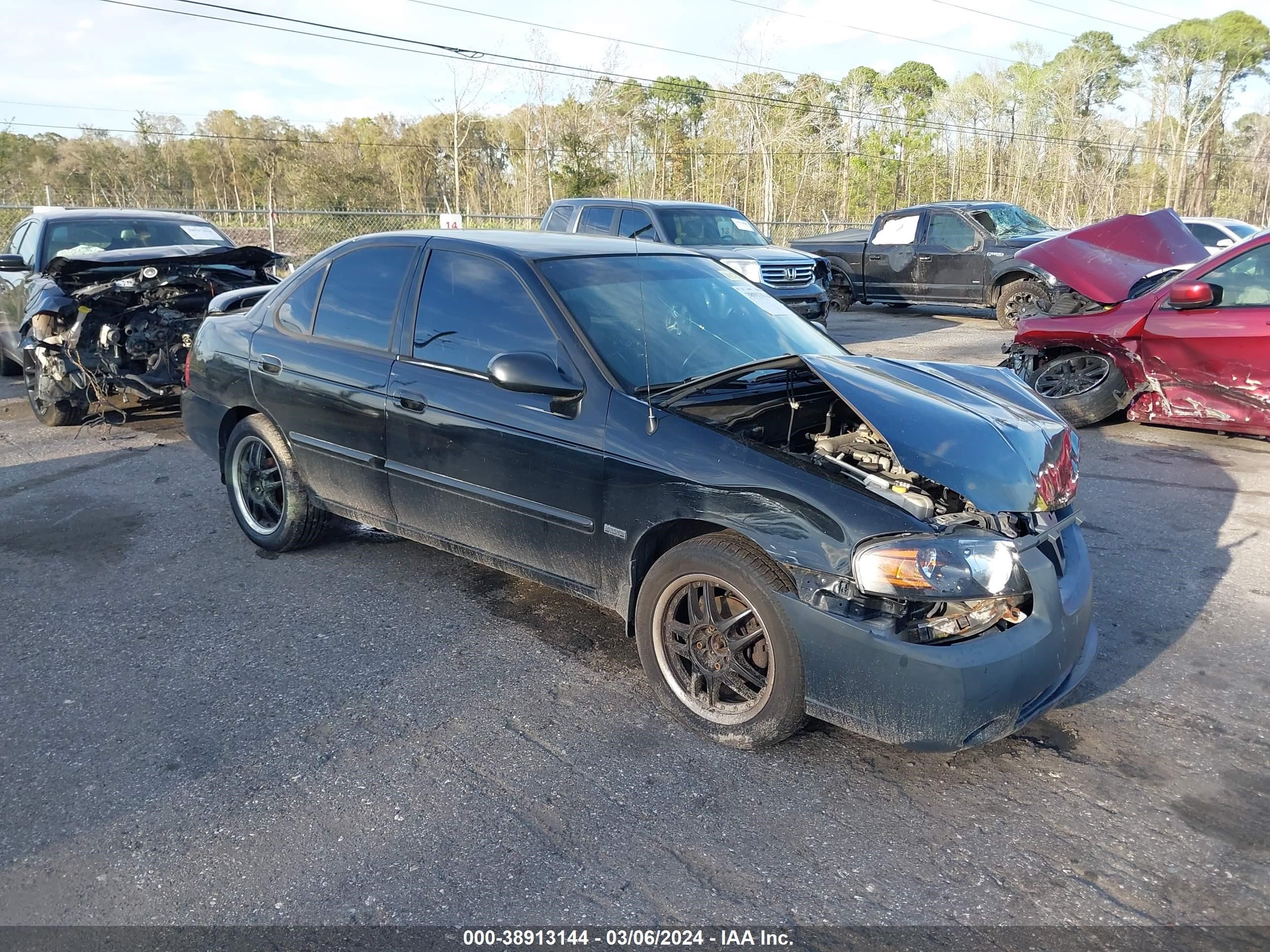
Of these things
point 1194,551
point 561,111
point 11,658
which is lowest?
point 11,658

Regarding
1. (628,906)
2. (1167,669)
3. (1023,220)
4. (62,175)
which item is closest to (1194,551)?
(1167,669)

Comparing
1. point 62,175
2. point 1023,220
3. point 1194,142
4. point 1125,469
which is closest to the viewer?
point 1125,469

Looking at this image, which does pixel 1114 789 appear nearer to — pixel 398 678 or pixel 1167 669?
pixel 1167 669

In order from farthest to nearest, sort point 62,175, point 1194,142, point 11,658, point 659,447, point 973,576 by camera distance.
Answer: point 1194,142 < point 62,175 < point 11,658 < point 659,447 < point 973,576

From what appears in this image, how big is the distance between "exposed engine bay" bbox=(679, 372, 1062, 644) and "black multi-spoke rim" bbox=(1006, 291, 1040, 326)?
11.4 metres

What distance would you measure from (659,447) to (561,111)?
1138 inches

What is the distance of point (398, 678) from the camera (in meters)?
3.77

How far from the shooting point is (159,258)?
8367mm

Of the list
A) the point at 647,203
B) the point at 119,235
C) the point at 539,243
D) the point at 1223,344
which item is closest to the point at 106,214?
the point at 119,235

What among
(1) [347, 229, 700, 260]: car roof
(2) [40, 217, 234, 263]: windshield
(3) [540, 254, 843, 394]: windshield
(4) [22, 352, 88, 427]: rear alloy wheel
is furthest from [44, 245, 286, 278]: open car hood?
(3) [540, 254, 843, 394]: windshield

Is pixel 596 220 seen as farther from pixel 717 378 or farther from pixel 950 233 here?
pixel 717 378

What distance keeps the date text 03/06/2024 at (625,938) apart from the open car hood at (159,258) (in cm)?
754

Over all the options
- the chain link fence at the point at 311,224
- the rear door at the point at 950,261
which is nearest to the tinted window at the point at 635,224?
the chain link fence at the point at 311,224

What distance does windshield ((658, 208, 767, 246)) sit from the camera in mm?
12172
